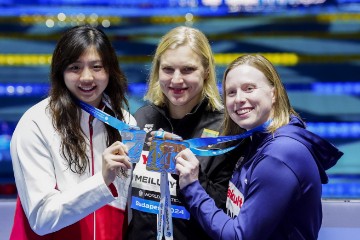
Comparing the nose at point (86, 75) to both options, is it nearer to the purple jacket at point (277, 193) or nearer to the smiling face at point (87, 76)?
the smiling face at point (87, 76)

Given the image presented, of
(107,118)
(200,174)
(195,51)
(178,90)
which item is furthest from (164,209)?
(195,51)

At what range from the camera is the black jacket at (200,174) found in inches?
76.0

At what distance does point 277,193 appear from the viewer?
5.25ft

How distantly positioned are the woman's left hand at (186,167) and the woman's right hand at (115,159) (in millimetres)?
154

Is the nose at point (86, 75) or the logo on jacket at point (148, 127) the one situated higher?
the nose at point (86, 75)

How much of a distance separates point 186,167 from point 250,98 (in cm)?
28

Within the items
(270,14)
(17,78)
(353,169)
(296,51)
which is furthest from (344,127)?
(17,78)

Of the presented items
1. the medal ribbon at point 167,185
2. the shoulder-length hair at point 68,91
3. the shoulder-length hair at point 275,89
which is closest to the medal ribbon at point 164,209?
the medal ribbon at point 167,185

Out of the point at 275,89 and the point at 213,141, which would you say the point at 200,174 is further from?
the point at 275,89

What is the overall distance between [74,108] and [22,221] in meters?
0.40

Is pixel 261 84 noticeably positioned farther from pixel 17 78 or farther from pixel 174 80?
pixel 17 78

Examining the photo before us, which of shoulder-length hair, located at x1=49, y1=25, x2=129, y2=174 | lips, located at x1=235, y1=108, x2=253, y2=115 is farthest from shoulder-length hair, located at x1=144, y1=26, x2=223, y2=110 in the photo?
lips, located at x1=235, y1=108, x2=253, y2=115

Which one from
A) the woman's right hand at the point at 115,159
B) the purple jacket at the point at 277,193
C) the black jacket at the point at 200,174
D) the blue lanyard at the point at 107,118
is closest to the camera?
the purple jacket at the point at 277,193

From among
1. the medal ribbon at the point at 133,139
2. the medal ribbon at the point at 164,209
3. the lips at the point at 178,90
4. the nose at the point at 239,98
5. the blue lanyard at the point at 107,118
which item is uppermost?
the nose at the point at 239,98
